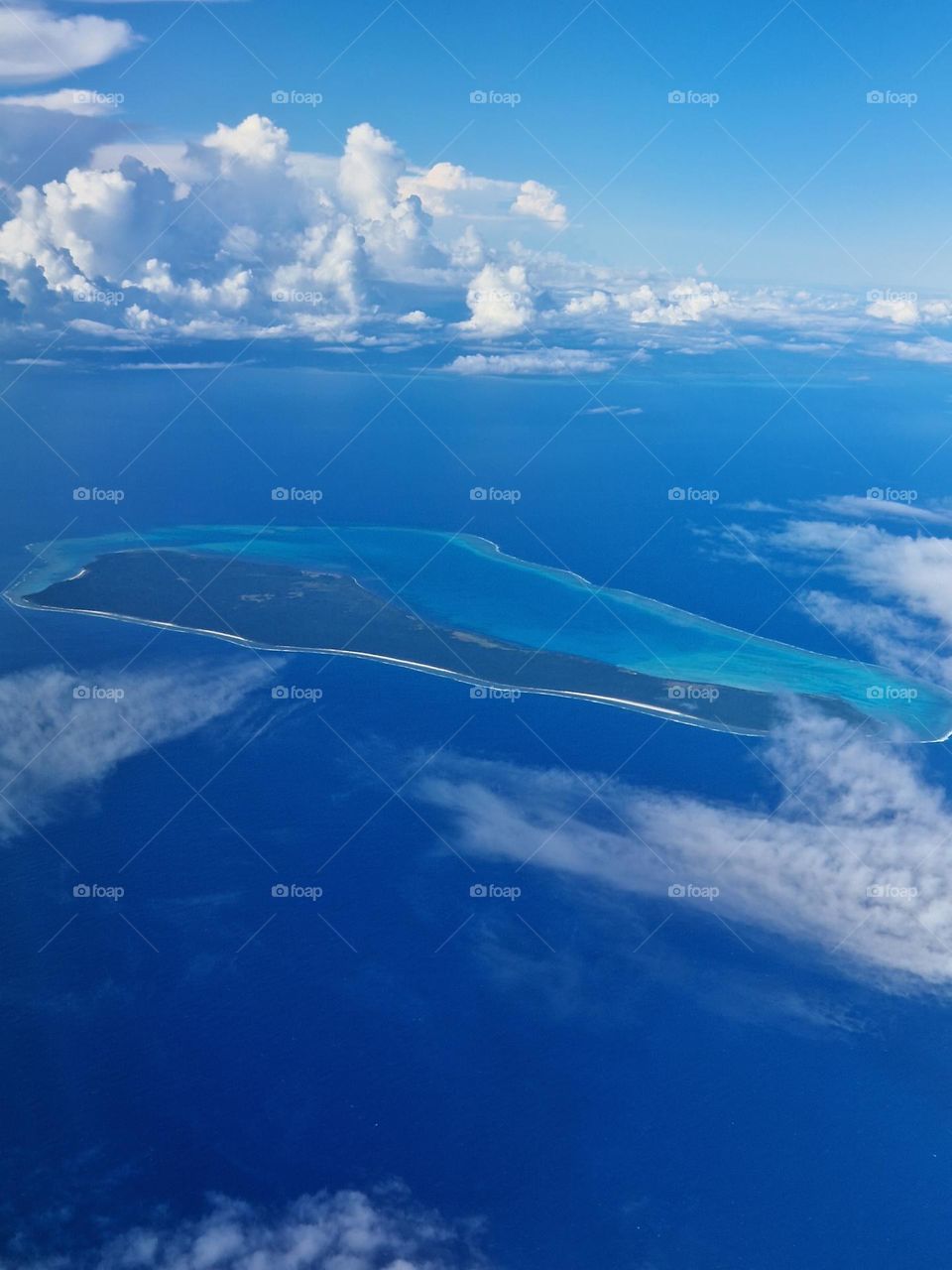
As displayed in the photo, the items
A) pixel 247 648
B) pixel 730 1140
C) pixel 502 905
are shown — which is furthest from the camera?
pixel 247 648

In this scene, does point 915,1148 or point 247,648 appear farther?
point 247,648

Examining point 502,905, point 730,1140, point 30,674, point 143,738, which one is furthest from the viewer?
point 30,674

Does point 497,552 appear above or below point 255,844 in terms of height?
above

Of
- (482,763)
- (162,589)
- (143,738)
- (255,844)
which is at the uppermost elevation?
(162,589)

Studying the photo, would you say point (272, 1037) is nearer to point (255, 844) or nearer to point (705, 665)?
point (255, 844)

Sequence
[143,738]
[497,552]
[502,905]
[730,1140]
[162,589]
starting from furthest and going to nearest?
[497,552]
[162,589]
[143,738]
[502,905]
[730,1140]

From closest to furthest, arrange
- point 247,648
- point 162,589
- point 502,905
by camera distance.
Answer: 1. point 502,905
2. point 247,648
3. point 162,589

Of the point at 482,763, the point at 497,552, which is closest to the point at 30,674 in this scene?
the point at 482,763

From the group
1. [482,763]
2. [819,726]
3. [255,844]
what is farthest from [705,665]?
[255,844]

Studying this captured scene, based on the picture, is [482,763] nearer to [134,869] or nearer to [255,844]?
[255,844]
